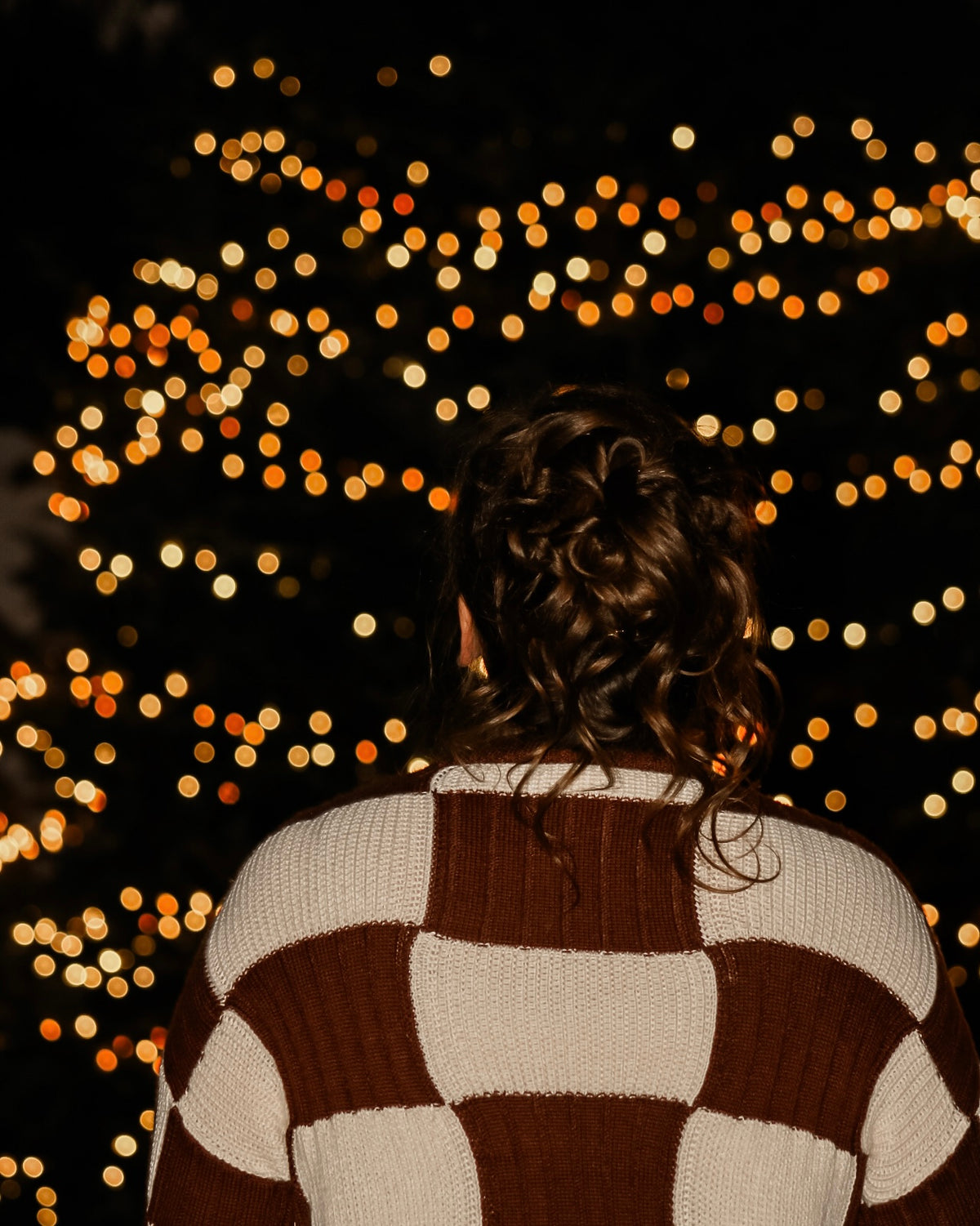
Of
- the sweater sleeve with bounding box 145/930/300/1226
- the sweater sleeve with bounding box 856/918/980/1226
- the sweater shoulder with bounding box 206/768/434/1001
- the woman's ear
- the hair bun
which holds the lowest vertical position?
the sweater sleeve with bounding box 145/930/300/1226

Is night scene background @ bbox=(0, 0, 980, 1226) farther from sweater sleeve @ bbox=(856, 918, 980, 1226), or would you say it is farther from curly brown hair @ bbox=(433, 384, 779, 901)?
sweater sleeve @ bbox=(856, 918, 980, 1226)

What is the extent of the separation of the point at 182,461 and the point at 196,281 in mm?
330

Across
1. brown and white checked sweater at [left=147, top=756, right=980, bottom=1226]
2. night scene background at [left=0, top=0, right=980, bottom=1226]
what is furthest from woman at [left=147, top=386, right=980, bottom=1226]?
night scene background at [left=0, top=0, right=980, bottom=1226]

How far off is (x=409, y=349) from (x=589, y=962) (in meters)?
1.26

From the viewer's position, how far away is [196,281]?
1.84 metres

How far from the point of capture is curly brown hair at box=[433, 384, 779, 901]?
0.82m

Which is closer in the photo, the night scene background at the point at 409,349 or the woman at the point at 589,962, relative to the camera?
the woman at the point at 589,962

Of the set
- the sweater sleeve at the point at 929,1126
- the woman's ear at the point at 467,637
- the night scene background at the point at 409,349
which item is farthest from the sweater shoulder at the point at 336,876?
the night scene background at the point at 409,349

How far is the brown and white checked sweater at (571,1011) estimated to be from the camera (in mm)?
803

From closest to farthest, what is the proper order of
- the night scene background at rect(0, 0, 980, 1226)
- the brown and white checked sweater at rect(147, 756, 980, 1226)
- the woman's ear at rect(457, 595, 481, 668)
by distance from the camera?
1. the brown and white checked sweater at rect(147, 756, 980, 1226)
2. the woman's ear at rect(457, 595, 481, 668)
3. the night scene background at rect(0, 0, 980, 1226)

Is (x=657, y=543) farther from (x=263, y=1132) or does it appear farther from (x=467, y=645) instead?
(x=263, y=1132)

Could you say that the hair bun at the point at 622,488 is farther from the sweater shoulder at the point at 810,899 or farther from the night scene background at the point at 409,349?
the night scene background at the point at 409,349

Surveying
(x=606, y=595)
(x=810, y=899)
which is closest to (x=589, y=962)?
(x=810, y=899)

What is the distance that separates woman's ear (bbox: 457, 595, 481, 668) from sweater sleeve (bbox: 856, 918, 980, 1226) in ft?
1.52
